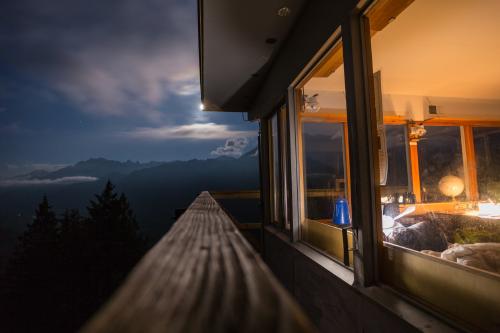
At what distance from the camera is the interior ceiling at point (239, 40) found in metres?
2.81

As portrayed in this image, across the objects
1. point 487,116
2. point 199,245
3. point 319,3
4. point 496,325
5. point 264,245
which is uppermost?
point 319,3

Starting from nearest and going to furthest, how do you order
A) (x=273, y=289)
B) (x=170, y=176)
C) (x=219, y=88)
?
(x=273, y=289) < (x=219, y=88) < (x=170, y=176)

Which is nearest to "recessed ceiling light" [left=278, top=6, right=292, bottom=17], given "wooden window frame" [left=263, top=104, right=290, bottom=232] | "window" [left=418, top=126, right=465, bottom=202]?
"wooden window frame" [left=263, top=104, right=290, bottom=232]

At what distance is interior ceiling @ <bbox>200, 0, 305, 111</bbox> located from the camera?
281cm

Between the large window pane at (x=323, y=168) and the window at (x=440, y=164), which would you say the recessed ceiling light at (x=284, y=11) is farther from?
the window at (x=440, y=164)

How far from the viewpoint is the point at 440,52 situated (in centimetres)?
331

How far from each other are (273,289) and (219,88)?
195 inches

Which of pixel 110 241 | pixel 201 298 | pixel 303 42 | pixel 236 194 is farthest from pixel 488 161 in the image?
pixel 110 241

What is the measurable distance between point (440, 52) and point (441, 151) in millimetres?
1708

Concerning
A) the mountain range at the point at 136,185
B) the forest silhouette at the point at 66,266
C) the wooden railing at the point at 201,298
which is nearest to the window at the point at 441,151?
the wooden railing at the point at 201,298

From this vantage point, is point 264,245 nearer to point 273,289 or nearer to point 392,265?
point 392,265

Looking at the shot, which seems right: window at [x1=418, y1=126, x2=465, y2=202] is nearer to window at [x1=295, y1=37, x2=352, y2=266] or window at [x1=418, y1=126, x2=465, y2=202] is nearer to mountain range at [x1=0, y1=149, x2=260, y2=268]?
window at [x1=295, y1=37, x2=352, y2=266]

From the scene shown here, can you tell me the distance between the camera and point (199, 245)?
562 mm

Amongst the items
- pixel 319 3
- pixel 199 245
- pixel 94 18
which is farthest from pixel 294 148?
pixel 94 18
